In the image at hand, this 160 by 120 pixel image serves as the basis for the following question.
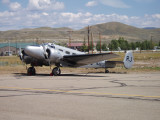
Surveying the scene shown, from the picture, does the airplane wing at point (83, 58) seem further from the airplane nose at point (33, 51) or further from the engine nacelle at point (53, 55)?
the airplane nose at point (33, 51)

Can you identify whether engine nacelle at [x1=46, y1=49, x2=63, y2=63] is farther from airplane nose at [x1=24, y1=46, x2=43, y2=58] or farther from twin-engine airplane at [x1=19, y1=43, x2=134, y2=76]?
airplane nose at [x1=24, y1=46, x2=43, y2=58]

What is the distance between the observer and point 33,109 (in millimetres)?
7645

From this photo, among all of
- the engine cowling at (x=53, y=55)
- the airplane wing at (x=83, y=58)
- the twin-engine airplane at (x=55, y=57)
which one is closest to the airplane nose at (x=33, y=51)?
the twin-engine airplane at (x=55, y=57)

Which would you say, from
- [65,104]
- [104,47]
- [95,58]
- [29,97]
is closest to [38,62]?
[95,58]

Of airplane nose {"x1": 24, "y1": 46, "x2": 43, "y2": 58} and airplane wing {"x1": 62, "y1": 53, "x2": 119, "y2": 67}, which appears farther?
airplane wing {"x1": 62, "y1": 53, "x2": 119, "y2": 67}

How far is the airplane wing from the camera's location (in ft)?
65.2

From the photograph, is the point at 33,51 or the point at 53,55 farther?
the point at 53,55

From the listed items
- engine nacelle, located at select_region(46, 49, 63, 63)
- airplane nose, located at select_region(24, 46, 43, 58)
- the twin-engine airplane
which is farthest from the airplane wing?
airplane nose, located at select_region(24, 46, 43, 58)

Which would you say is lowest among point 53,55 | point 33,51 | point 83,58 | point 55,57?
point 83,58

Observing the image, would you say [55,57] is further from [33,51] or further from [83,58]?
[83,58]

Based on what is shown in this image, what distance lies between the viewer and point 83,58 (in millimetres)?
20516

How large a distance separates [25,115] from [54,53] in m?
13.3

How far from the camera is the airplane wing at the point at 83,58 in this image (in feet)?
65.2

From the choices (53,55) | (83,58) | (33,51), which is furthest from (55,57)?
(83,58)
